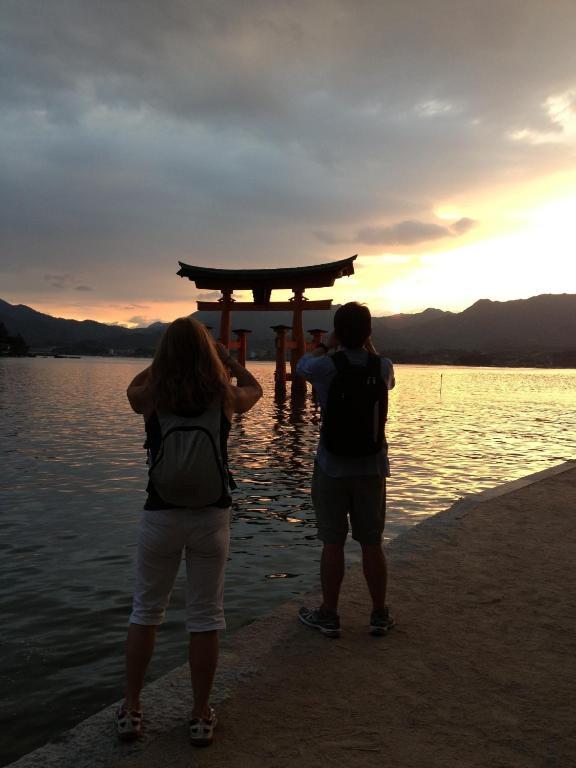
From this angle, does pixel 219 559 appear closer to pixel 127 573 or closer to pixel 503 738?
pixel 503 738

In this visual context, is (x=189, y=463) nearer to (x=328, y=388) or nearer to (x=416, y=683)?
(x=328, y=388)

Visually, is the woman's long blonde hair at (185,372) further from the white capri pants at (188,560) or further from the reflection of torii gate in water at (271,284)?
the reflection of torii gate in water at (271,284)

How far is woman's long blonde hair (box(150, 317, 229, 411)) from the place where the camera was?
2666mm

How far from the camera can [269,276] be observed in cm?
2828

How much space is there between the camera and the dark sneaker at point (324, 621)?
3.82 m

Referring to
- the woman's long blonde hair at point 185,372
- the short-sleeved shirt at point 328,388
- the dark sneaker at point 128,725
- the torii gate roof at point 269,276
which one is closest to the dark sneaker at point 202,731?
the dark sneaker at point 128,725

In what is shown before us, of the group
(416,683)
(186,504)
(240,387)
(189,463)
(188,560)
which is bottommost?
(416,683)

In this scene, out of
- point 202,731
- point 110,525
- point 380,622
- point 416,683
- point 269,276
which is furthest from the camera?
point 269,276

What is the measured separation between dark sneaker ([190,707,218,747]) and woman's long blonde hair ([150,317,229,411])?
4.46 feet

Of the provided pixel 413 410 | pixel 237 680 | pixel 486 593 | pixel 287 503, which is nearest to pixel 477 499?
pixel 287 503

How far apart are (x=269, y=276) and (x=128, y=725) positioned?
Answer: 26.4m

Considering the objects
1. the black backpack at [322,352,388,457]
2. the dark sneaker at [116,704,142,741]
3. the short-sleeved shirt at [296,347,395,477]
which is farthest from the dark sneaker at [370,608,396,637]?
the dark sneaker at [116,704,142,741]

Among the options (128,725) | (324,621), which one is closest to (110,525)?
(324,621)

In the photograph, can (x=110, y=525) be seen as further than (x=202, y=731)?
Yes
